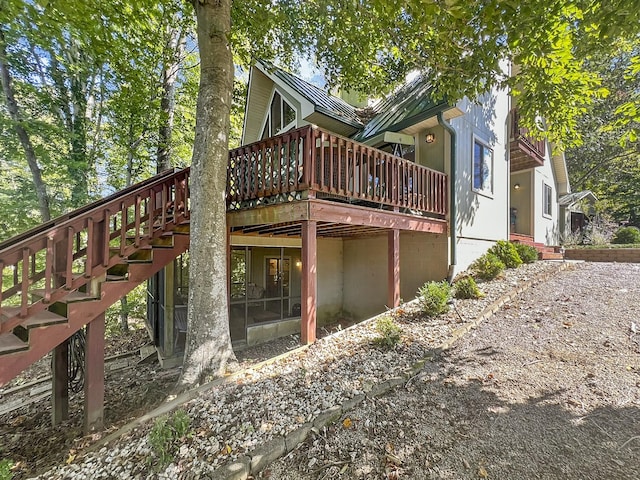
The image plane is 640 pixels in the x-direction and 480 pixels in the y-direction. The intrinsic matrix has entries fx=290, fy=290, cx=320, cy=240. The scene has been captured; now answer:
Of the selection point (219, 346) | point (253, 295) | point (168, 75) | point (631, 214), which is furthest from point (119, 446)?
point (631, 214)

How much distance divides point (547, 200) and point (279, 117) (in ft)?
42.3

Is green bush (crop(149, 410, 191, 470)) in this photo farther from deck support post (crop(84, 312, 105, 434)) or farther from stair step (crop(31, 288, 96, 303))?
stair step (crop(31, 288, 96, 303))

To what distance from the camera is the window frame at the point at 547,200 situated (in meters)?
13.2

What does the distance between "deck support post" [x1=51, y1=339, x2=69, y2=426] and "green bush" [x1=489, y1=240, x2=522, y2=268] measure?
10214 mm

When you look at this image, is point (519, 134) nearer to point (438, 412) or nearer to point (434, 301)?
point (434, 301)

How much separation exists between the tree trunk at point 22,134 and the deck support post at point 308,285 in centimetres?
847

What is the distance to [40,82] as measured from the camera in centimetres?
857

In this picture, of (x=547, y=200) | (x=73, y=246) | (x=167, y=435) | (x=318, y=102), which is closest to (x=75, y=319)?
(x=73, y=246)

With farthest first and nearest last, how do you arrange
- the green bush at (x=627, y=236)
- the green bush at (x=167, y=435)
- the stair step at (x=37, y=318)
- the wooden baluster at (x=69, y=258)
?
the green bush at (x=627, y=236)
the wooden baluster at (x=69, y=258)
the stair step at (x=37, y=318)
the green bush at (x=167, y=435)

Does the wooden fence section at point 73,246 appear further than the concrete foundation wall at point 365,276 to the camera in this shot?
No

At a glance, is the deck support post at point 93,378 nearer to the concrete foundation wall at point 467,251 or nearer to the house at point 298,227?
the house at point 298,227

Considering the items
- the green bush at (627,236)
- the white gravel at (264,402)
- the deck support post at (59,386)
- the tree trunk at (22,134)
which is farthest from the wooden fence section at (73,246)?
the green bush at (627,236)

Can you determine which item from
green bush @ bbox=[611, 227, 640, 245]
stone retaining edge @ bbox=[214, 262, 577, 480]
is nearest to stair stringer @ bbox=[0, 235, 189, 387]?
stone retaining edge @ bbox=[214, 262, 577, 480]

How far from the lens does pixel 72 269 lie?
4.50 meters
